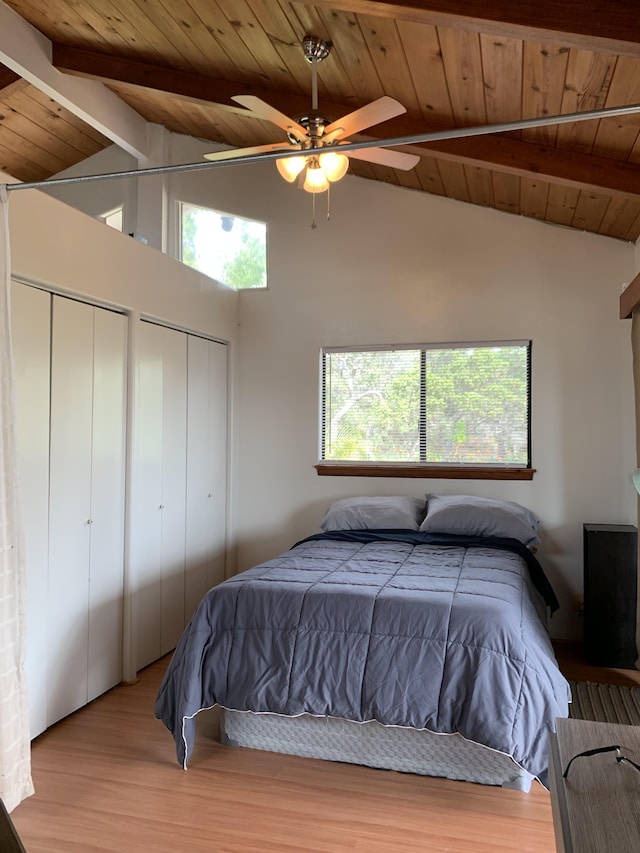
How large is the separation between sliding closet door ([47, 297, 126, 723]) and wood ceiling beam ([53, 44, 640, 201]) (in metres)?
1.31

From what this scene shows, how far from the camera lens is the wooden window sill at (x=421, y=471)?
448 cm

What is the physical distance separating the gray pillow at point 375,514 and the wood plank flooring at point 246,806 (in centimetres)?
172

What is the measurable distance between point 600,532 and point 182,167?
315cm

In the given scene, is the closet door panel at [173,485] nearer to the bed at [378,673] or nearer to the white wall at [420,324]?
the white wall at [420,324]

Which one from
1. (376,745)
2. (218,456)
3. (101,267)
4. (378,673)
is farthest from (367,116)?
(218,456)

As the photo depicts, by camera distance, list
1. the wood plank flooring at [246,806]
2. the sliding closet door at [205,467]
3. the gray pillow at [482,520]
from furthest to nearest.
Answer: the sliding closet door at [205,467], the gray pillow at [482,520], the wood plank flooring at [246,806]

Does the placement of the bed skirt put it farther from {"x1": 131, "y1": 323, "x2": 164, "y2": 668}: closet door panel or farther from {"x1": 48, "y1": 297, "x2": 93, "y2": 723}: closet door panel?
{"x1": 131, "y1": 323, "x2": 164, "y2": 668}: closet door panel

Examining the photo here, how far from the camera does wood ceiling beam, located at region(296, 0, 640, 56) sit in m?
1.96

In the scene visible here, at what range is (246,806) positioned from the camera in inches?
98.0

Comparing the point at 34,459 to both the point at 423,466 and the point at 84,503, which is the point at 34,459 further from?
the point at 423,466

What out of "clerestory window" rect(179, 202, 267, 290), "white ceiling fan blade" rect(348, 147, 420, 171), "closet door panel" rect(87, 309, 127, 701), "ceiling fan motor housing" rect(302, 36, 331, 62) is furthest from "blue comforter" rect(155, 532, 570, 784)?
"clerestory window" rect(179, 202, 267, 290)

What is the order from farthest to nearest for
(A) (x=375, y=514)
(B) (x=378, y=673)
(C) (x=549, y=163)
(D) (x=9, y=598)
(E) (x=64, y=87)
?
(A) (x=375, y=514), (E) (x=64, y=87), (C) (x=549, y=163), (B) (x=378, y=673), (D) (x=9, y=598)

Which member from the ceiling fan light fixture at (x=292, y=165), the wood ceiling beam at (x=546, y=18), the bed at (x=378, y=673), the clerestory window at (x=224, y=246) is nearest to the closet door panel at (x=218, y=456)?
the clerestory window at (x=224, y=246)

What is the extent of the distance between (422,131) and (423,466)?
89.4 inches
